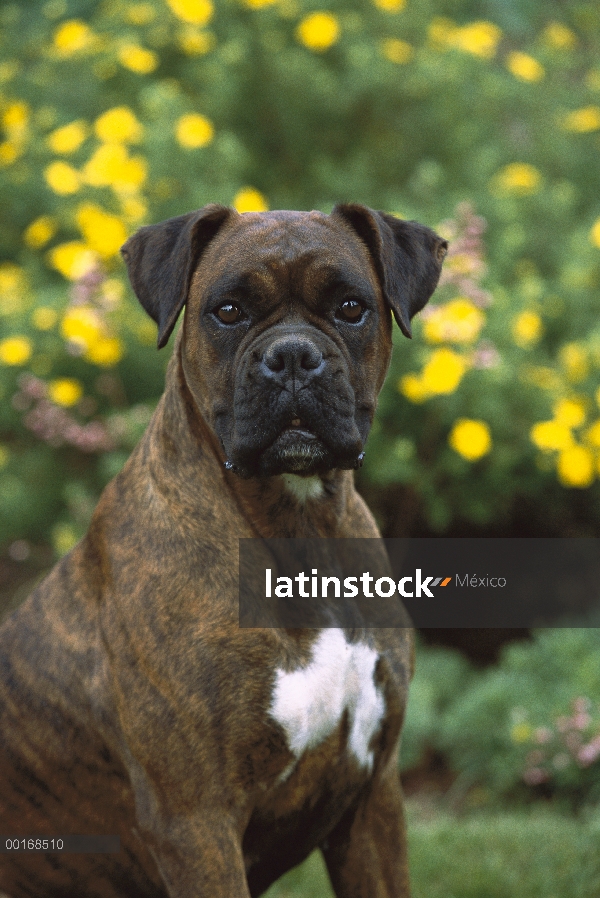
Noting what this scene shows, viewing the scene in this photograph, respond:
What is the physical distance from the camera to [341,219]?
265cm

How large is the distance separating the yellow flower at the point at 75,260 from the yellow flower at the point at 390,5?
6.76 ft

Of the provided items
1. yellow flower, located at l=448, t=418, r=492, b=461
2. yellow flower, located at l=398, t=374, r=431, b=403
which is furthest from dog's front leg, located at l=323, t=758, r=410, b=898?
yellow flower, located at l=398, t=374, r=431, b=403

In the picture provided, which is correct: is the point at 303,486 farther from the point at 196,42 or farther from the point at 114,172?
the point at 196,42

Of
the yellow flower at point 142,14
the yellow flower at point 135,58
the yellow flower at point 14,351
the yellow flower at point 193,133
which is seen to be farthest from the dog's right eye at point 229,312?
the yellow flower at point 142,14

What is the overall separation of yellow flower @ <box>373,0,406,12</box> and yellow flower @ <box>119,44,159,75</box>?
1212 mm

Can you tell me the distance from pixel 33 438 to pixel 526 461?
89.0 inches

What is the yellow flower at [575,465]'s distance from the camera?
4270mm

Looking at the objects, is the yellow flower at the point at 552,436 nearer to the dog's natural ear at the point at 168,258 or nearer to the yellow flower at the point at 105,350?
the yellow flower at the point at 105,350

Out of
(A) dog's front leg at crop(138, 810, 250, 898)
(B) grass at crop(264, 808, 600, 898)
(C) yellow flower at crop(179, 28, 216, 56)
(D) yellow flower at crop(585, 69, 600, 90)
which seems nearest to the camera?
(A) dog's front leg at crop(138, 810, 250, 898)

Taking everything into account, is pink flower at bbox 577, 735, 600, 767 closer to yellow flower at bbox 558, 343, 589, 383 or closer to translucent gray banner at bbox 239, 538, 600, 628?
translucent gray banner at bbox 239, 538, 600, 628

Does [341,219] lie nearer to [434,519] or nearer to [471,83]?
[434,519]

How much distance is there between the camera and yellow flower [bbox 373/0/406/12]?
213 inches

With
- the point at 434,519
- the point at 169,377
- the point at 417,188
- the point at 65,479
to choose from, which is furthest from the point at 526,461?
the point at 169,377

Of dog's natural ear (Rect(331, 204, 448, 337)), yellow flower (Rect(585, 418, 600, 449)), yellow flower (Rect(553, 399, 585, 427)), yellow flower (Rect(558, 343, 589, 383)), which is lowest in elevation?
yellow flower (Rect(585, 418, 600, 449))
